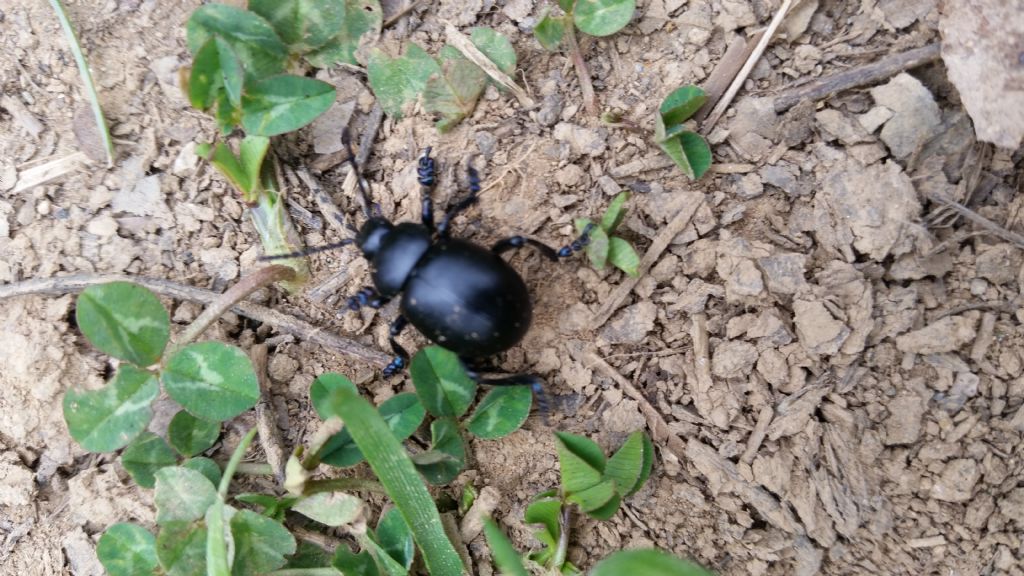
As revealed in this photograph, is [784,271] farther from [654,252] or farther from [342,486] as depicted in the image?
[342,486]

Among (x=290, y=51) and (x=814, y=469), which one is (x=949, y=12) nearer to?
(x=814, y=469)

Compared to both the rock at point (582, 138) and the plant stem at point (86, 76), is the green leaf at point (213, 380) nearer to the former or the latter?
the plant stem at point (86, 76)

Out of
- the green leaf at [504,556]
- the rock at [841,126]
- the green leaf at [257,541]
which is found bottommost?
the green leaf at [257,541]

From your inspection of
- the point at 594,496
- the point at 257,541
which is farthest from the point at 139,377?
the point at 594,496

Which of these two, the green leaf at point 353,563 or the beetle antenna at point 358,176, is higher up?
the beetle antenna at point 358,176

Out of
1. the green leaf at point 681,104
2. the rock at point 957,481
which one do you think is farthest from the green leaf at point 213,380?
the rock at point 957,481

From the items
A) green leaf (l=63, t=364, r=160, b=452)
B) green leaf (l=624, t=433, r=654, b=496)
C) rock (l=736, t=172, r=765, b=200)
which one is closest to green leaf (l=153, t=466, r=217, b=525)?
green leaf (l=63, t=364, r=160, b=452)

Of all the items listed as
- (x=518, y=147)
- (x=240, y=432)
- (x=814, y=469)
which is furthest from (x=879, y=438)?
(x=240, y=432)
